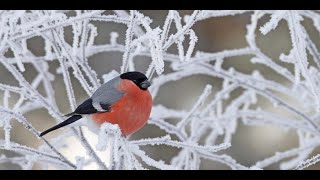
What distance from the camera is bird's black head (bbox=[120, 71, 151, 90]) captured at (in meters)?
2.33

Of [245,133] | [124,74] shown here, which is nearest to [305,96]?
[124,74]

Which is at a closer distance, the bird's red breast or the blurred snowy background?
the bird's red breast

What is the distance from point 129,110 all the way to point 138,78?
13cm

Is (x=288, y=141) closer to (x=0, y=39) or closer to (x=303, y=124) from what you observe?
(x=303, y=124)

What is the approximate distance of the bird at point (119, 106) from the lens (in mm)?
2391

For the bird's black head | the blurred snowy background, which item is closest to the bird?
the bird's black head

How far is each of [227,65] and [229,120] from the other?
366cm

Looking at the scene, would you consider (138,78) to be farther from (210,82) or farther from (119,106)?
(210,82)

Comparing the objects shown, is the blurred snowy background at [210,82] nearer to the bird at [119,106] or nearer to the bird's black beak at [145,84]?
the bird at [119,106]

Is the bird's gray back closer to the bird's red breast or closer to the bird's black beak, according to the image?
the bird's red breast

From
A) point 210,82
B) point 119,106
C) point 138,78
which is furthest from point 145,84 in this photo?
point 210,82

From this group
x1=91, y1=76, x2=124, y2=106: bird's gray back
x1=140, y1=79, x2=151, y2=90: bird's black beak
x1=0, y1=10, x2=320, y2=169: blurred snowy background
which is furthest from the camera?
x1=0, y1=10, x2=320, y2=169: blurred snowy background

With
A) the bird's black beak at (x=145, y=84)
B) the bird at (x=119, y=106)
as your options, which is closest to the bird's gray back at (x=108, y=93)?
the bird at (x=119, y=106)
